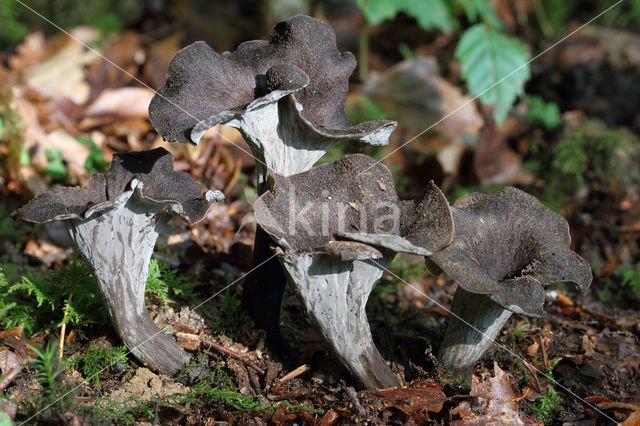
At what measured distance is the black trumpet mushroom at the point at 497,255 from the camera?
2.52 m

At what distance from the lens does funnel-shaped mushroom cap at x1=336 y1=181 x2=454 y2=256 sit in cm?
227

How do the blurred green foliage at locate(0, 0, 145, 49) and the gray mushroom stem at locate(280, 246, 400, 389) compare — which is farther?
the blurred green foliage at locate(0, 0, 145, 49)

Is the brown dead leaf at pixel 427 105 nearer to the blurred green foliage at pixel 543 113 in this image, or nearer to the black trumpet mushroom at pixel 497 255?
the blurred green foliage at pixel 543 113

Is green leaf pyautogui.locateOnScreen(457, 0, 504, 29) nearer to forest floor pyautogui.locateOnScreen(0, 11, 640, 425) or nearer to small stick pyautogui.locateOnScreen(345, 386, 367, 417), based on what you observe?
forest floor pyautogui.locateOnScreen(0, 11, 640, 425)

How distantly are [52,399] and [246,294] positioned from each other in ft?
3.83

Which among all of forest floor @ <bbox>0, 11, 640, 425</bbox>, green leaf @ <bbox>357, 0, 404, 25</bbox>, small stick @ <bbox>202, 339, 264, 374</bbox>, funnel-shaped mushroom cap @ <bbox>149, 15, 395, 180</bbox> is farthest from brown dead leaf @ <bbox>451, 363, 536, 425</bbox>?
green leaf @ <bbox>357, 0, 404, 25</bbox>

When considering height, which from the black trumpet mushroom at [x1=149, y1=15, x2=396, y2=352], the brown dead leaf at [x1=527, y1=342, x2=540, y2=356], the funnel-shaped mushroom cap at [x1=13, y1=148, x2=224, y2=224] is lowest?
the brown dead leaf at [x1=527, y1=342, x2=540, y2=356]

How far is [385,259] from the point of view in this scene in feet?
8.16

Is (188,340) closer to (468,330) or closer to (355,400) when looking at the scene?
(355,400)

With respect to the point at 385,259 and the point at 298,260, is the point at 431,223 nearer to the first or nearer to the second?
the point at 385,259

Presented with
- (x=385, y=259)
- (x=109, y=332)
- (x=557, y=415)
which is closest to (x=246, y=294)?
(x=109, y=332)

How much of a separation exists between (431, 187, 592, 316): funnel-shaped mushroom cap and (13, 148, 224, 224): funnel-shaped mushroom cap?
120 centimetres

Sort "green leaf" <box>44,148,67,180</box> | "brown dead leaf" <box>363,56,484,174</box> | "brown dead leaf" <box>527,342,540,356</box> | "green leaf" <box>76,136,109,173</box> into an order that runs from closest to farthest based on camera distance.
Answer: "brown dead leaf" <box>527,342,540,356</box> < "green leaf" <box>76,136,109,173</box> < "green leaf" <box>44,148,67,180</box> < "brown dead leaf" <box>363,56,484,174</box>

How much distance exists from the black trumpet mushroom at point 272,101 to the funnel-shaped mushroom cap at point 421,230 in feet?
1.43
